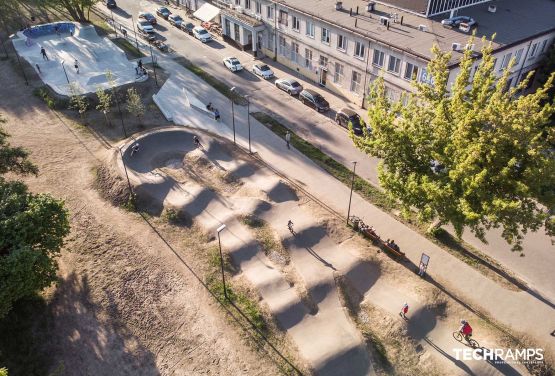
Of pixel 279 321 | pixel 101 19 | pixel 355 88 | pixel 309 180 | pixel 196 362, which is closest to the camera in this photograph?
pixel 196 362

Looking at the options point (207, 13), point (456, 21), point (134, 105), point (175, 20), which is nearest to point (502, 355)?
point (456, 21)

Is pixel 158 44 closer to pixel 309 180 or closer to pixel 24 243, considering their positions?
pixel 309 180

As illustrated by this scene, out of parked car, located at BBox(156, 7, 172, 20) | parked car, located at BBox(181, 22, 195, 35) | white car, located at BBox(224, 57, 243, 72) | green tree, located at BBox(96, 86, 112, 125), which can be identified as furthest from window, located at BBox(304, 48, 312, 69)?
parked car, located at BBox(156, 7, 172, 20)

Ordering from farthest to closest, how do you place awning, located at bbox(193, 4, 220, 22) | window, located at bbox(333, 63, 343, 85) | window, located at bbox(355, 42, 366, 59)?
awning, located at bbox(193, 4, 220, 22)
window, located at bbox(333, 63, 343, 85)
window, located at bbox(355, 42, 366, 59)


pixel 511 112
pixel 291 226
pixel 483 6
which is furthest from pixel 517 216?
pixel 483 6

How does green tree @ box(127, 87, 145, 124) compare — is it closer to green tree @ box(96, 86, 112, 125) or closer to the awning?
green tree @ box(96, 86, 112, 125)

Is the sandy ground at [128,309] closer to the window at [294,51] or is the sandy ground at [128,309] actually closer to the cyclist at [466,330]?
the cyclist at [466,330]
